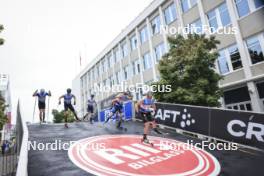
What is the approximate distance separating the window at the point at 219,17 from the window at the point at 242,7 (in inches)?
39.9

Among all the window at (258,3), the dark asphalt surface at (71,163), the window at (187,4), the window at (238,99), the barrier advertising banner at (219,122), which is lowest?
the dark asphalt surface at (71,163)

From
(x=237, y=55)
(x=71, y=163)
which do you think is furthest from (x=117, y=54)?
(x=71, y=163)

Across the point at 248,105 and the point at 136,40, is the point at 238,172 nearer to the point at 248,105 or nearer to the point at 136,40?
the point at 248,105

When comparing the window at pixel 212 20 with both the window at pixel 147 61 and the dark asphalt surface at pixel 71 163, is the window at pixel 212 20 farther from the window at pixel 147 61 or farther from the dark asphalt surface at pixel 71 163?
the dark asphalt surface at pixel 71 163

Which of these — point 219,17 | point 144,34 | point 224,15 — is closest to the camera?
point 224,15

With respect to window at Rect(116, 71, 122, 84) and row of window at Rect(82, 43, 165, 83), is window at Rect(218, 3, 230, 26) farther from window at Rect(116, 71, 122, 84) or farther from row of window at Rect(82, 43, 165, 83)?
window at Rect(116, 71, 122, 84)

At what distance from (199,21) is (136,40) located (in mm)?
12952

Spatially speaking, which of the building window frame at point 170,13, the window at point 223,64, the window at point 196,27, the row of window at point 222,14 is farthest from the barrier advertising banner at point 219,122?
the building window frame at point 170,13

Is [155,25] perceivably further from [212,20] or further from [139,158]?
[139,158]

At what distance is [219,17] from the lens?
21.1 metres

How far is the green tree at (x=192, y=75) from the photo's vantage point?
14.5m

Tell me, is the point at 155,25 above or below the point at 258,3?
above

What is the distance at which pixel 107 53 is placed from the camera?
44.2 meters

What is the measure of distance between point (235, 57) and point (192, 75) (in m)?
7.06
